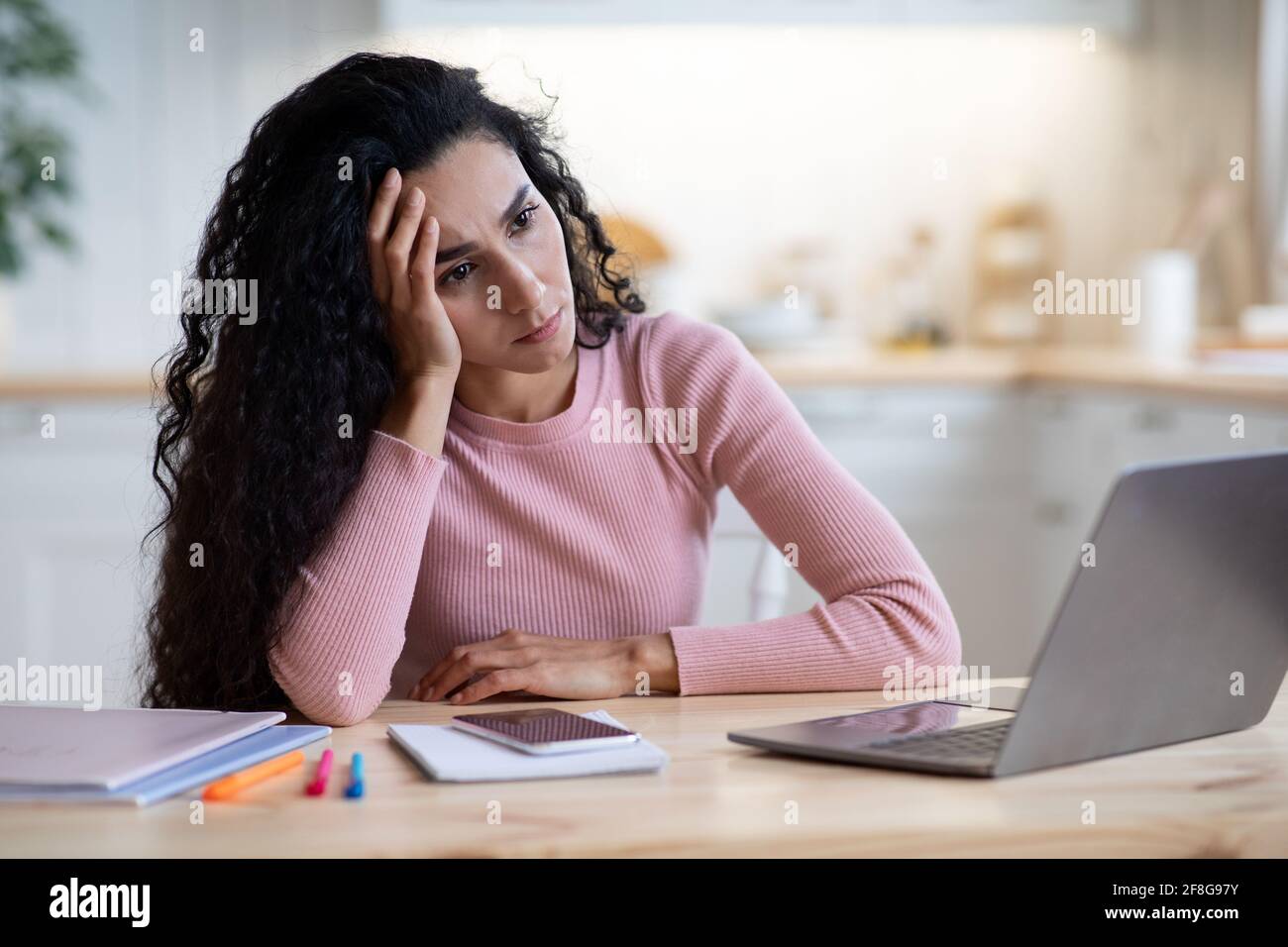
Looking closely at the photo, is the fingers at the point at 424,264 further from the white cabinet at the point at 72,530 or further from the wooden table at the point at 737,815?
the white cabinet at the point at 72,530

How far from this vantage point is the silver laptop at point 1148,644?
813mm

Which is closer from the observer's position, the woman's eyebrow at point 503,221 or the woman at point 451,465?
the woman at point 451,465

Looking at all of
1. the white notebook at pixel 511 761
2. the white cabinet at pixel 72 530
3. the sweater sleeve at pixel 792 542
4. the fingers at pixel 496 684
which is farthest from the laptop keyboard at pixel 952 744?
the white cabinet at pixel 72 530

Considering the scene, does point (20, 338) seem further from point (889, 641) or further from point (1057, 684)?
point (1057, 684)

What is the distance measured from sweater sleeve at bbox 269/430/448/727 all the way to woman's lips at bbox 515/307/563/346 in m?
0.15

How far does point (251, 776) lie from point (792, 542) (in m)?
0.65

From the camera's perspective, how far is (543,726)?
0.95 metres

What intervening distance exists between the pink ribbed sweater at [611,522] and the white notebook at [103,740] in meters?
0.26

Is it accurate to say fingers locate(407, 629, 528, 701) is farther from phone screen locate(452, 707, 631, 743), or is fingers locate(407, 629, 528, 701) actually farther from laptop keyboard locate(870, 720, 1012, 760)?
laptop keyboard locate(870, 720, 1012, 760)

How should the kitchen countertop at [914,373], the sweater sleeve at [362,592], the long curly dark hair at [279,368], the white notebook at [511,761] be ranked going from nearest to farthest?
the white notebook at [511,761]
the sweater sleeve at [362,592]
the long curly dark hair at [279,368]
the kitchen countertop at [914,373]

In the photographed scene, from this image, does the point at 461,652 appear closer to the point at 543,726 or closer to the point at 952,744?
the point at 543,726

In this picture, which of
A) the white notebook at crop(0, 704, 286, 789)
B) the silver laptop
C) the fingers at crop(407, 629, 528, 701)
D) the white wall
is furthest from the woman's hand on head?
the white wall

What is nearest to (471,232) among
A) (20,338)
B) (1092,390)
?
(1092,390)

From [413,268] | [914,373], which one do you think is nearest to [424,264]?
[413,268]
